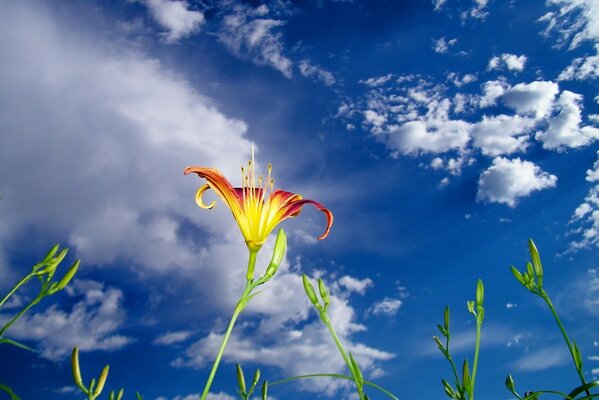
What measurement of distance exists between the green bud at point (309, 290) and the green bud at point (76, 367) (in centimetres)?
94

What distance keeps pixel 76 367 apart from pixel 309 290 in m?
0.96

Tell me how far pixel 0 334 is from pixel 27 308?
199 mm

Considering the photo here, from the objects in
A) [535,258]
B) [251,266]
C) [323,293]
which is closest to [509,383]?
[535,258]

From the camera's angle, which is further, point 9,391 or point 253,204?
point 253,204

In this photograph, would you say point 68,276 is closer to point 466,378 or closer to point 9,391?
point 9,391

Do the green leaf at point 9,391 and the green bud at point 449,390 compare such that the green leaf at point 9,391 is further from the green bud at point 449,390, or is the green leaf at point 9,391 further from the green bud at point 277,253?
the green bud at point 449,390

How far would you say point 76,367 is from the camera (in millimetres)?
1761

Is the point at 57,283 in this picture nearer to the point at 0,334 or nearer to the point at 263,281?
the point at 0,334

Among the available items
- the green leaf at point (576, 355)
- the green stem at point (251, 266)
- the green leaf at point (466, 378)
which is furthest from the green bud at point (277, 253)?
the green leaf at point (576, 355)

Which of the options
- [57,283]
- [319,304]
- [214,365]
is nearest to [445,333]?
[319,304]

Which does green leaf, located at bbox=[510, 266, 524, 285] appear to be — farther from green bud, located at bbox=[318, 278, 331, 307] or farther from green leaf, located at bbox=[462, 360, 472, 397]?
green bud, located at bbox=[318, 278, 331, 307]

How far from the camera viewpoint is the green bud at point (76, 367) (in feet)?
5.74

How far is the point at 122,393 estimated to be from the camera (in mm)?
1977

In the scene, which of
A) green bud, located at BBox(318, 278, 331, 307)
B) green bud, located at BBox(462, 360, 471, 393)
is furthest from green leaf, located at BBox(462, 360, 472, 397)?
green bud, located at BBox(318, 278, 331, 307)
